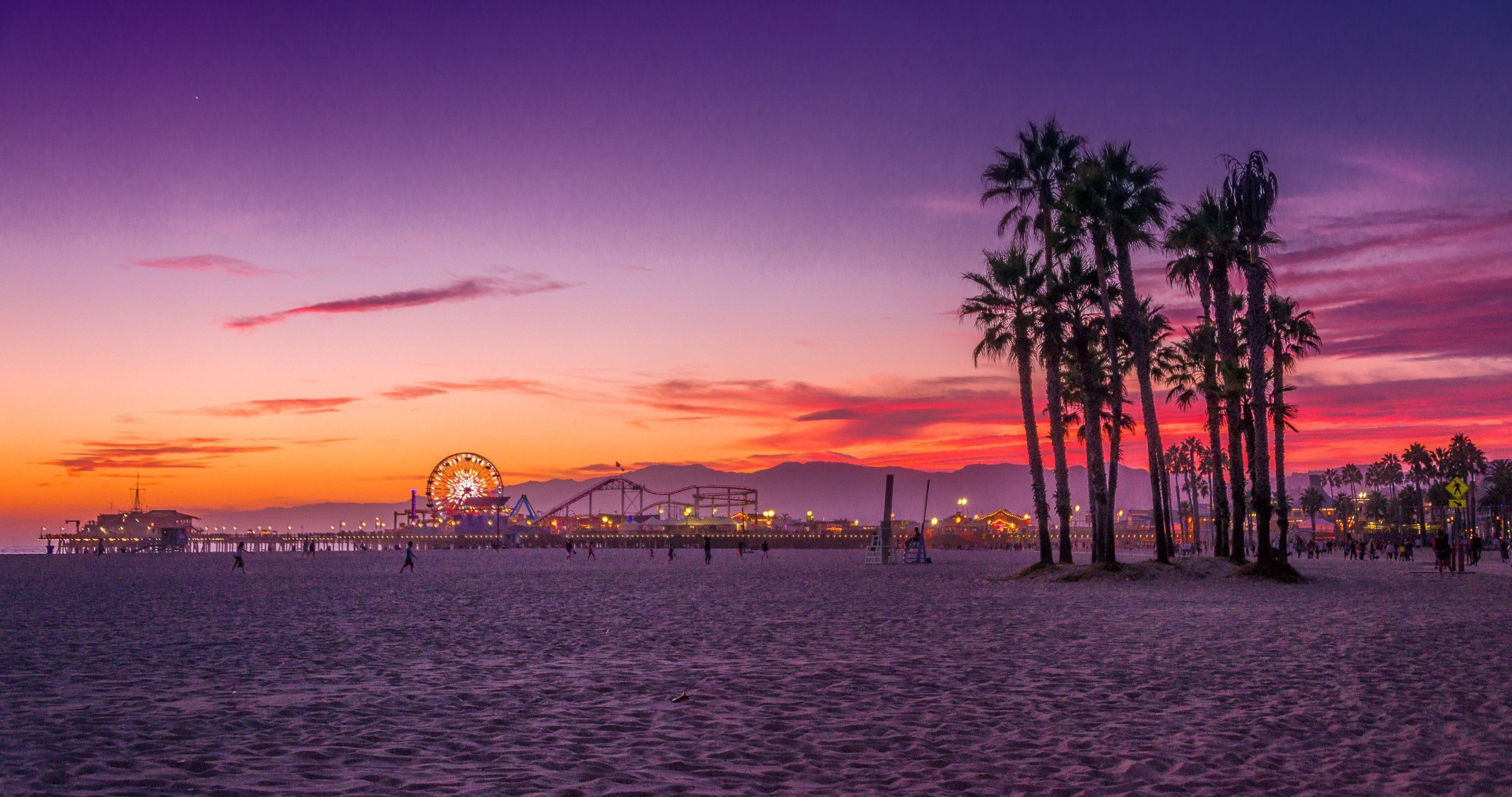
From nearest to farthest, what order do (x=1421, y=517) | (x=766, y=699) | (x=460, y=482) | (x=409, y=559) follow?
(x=766, y=699) → (x=409, y=559) → (x=1421, y=517) → (x=460, y=482)

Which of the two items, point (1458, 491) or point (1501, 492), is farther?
point (1501, 492)

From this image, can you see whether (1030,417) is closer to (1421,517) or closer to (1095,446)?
(1095,446)

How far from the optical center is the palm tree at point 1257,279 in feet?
115

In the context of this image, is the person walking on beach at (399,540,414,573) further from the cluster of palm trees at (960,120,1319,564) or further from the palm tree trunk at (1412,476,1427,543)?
the palm tree trunk at (1412,476,1427,543)

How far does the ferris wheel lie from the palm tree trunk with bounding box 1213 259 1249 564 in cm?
14889

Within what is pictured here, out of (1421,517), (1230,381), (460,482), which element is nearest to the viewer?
(1230,381)

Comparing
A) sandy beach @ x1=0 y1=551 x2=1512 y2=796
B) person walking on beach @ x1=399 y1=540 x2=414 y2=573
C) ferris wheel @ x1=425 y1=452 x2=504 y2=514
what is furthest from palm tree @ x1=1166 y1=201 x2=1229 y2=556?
ferris wheel @ x1=425 y1=452 x2=504 y2=514

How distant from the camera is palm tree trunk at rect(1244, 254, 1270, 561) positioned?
3506cm

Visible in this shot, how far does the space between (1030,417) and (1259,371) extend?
27.8 ft

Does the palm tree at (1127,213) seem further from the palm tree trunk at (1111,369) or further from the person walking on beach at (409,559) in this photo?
the person walking on beach at (409,559)

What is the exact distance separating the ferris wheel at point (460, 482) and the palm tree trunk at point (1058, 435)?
472 feet

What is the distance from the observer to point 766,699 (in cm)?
1129

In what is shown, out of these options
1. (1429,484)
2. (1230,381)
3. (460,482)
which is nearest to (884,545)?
(1230,381)

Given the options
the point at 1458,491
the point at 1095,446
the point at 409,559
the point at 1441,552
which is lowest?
the point at 409,559
